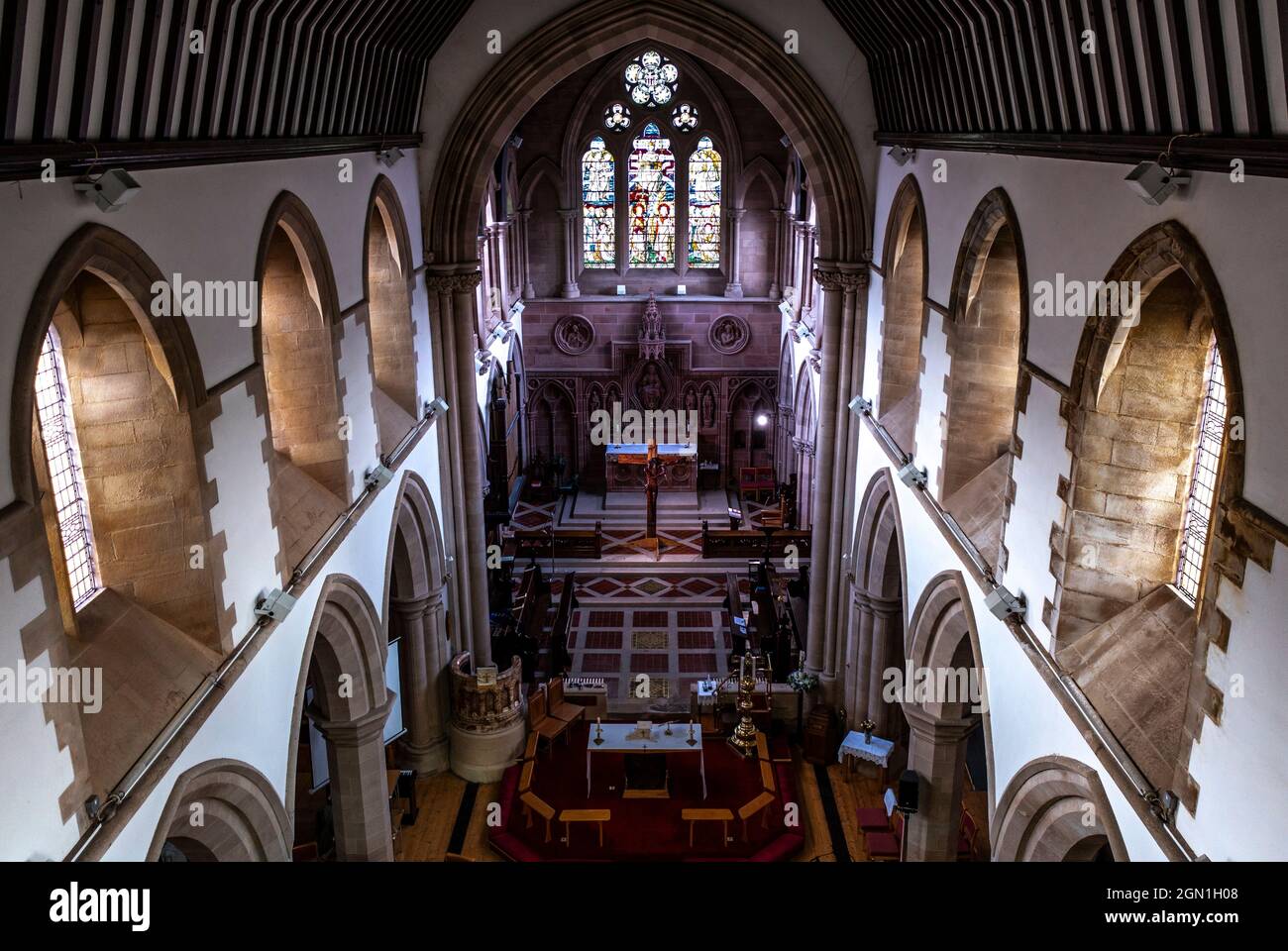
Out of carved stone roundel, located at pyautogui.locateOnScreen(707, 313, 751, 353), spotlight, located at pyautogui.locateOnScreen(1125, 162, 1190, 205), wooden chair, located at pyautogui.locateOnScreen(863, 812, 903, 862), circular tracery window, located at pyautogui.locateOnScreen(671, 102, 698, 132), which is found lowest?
wooden chair, located at pyautogui.locateOnScreen(863, 812, 903, 862)

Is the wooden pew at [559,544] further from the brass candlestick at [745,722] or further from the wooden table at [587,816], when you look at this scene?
the wooden table at [587,816]

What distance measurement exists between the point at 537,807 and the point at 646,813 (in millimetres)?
1374

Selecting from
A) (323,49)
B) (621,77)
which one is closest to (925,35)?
(323,49)

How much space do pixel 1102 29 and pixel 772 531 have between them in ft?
50.3

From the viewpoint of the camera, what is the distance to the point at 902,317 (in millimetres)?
12289

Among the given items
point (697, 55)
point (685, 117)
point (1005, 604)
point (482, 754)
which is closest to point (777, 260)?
point (685, 117)

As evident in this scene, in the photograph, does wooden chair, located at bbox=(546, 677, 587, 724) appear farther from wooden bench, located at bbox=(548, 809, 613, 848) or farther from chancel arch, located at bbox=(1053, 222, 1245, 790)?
chancel arch, located at bbox=(1053, 222, 1245, 790)

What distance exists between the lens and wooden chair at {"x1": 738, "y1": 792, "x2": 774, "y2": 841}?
12.2m

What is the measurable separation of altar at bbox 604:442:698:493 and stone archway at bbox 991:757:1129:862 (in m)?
16.9

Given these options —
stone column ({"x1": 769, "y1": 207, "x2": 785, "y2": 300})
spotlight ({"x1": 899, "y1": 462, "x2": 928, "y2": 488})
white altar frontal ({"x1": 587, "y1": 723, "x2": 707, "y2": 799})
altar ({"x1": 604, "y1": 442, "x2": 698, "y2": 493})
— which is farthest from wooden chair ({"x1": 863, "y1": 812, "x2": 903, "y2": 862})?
stone column ({"x1": 769, "y1": 207, "x2": 785, "y2": 300})

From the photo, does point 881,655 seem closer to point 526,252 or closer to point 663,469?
point 663,469

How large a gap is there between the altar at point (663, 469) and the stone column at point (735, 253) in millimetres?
3633

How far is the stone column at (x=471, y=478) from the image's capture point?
1397 cm

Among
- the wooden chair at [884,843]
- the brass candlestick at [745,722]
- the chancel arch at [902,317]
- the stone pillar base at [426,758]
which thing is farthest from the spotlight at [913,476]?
the stone pillar base at [426,758]
